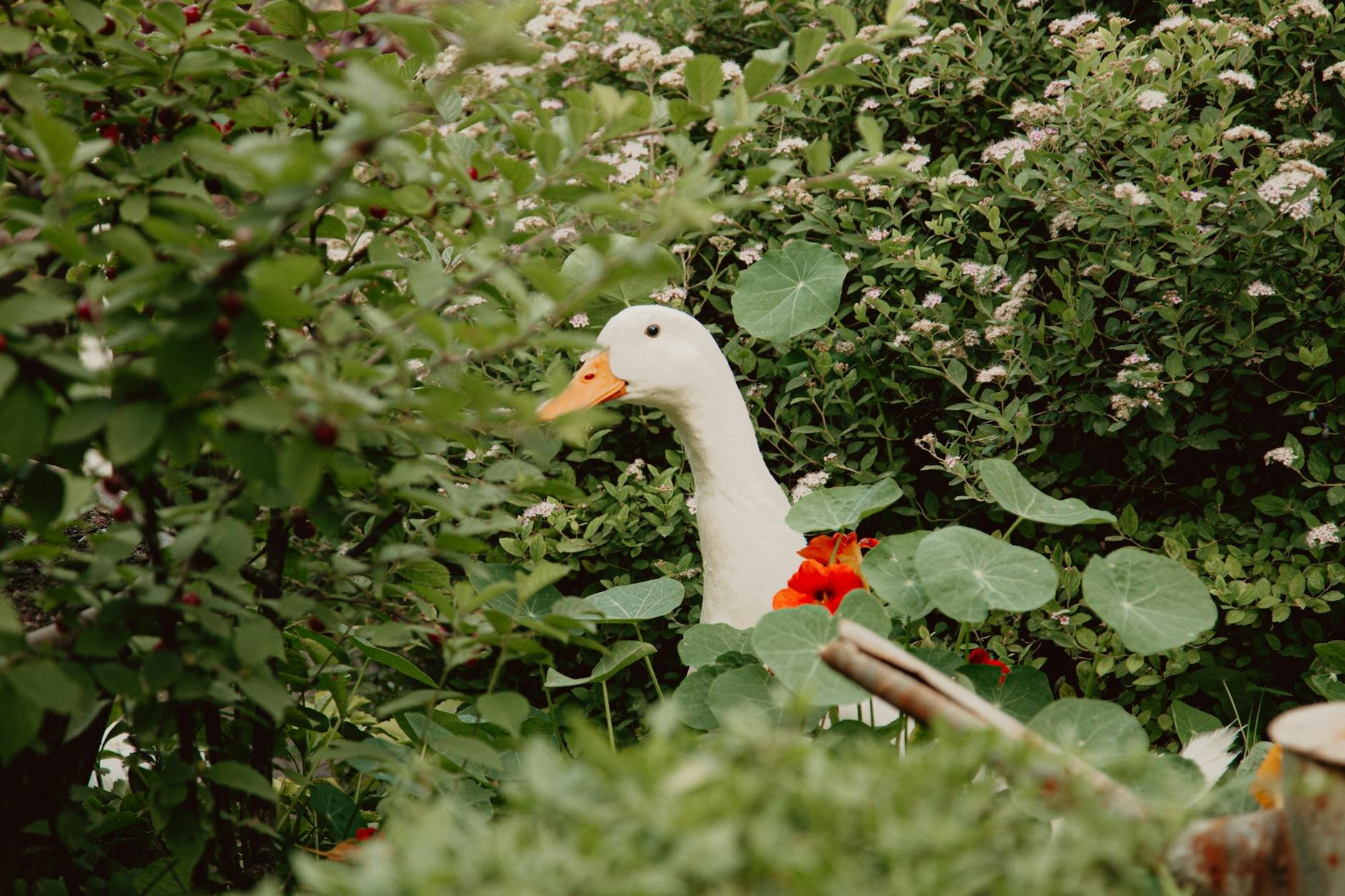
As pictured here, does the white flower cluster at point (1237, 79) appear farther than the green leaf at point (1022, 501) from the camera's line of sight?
Yes

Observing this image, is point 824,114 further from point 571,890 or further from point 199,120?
point 571,890

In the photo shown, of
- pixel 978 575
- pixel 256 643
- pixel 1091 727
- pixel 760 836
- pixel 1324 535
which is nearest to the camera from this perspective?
pixel 760 836

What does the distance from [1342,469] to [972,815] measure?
167 cm

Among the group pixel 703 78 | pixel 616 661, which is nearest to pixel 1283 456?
pixel 616 661

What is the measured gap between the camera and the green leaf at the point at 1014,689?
53.3 inches

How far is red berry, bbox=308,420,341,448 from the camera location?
34.1 inches

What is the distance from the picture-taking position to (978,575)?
134 centimetres

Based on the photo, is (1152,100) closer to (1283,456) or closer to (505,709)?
(1283,456)

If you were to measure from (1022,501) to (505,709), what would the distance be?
2.63 ft

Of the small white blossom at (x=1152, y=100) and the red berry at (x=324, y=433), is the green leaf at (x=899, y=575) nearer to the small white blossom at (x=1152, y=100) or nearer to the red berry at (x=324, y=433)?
the red berry at (x=324, y=433)

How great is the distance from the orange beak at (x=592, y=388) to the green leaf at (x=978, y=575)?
656 mm

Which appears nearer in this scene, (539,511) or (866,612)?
(866,612)

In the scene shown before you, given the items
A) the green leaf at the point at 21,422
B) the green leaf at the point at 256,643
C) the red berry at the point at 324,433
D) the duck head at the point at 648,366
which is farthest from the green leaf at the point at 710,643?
the green leaf at the point at 21,422

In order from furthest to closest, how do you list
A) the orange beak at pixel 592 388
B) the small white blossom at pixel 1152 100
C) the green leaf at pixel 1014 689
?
the small white blossom at pixel 1152 100, the orange beak at pixel 592 388, the green leaf at pixel 1014 689
